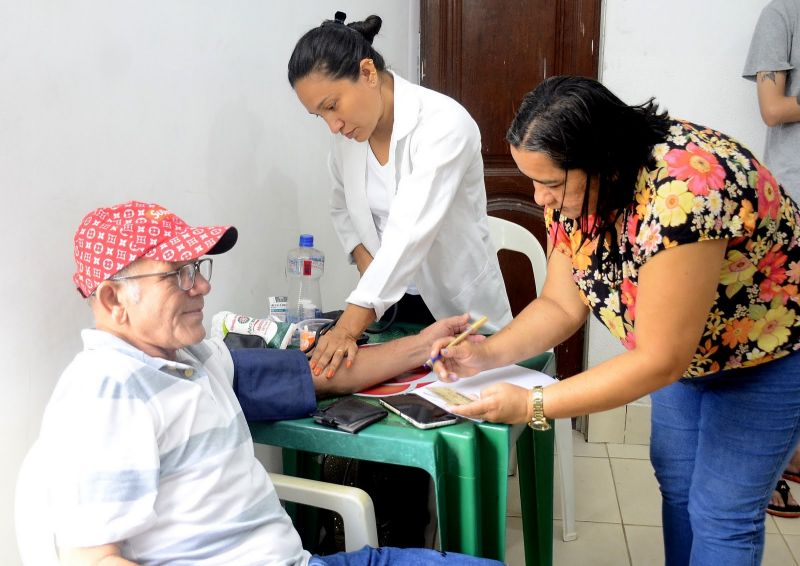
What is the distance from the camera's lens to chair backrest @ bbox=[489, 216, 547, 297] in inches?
91.3

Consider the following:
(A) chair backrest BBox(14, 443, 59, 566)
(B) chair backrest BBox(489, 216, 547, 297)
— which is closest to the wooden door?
(B) chair backrest BBox(489, 216, 547, 297)

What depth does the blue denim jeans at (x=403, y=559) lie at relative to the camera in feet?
4.10

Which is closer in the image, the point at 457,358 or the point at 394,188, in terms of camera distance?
the point at 457,358

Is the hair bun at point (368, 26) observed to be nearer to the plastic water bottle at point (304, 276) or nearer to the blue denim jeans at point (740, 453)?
the plastic water bottle at point (304, 276)

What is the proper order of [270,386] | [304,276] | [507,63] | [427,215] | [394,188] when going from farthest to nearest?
[507,63], [304,276], [394,188], [427,215], [270,386]

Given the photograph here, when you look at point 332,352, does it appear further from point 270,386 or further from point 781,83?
point 781,83

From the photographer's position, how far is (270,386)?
139 centimetres

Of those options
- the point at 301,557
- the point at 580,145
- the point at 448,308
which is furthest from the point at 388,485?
the point at 580,145

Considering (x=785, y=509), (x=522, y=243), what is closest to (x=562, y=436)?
(x=522, y=243)

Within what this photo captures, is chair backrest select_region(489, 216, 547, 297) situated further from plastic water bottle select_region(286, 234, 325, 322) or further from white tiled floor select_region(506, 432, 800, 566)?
white tiled floor select_region(506, 432, 800, 566)

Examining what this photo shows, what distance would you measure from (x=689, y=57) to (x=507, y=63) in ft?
2.27

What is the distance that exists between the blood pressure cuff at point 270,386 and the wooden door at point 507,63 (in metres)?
1.85

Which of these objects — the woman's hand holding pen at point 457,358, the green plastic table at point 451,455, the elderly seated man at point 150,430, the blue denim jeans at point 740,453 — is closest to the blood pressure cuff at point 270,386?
the green plastic table at point 451,455

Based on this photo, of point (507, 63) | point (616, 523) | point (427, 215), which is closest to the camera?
point (427, 215)
